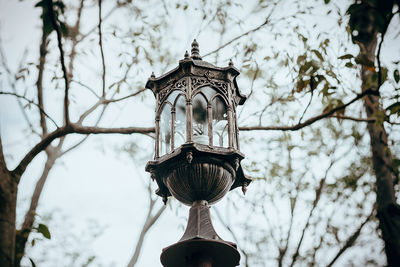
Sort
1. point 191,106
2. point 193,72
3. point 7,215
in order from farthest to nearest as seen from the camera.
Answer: point 193,72 → point 191,106 → point 7,215

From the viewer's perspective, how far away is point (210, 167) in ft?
9.59

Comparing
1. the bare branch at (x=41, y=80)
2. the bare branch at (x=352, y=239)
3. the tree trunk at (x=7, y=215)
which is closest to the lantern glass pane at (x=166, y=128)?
the tree trunk at (x=7, y=215)

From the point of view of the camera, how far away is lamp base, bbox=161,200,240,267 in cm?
274

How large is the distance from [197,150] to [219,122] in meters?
0.60

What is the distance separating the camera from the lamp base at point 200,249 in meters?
2.74

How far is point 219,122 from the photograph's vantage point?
11.1 ft

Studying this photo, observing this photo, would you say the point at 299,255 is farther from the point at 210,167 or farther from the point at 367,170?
the point at 210,167

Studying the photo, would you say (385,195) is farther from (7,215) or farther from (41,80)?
(41,80)

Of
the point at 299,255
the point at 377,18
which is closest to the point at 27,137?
the point at 299,255

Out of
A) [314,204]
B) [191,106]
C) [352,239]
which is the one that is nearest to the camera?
[191,106]

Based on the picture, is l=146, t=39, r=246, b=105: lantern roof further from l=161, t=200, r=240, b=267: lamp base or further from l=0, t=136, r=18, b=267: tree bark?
l=0, t=136, r=18, b=267: tree bark

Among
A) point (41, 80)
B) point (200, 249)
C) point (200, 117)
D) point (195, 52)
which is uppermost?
point (41, 80)

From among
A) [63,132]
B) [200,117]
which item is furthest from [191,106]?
[63,132]

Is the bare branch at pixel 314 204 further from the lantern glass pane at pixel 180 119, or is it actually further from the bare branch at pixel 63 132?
the lantern glass pane at pixel 180 119
